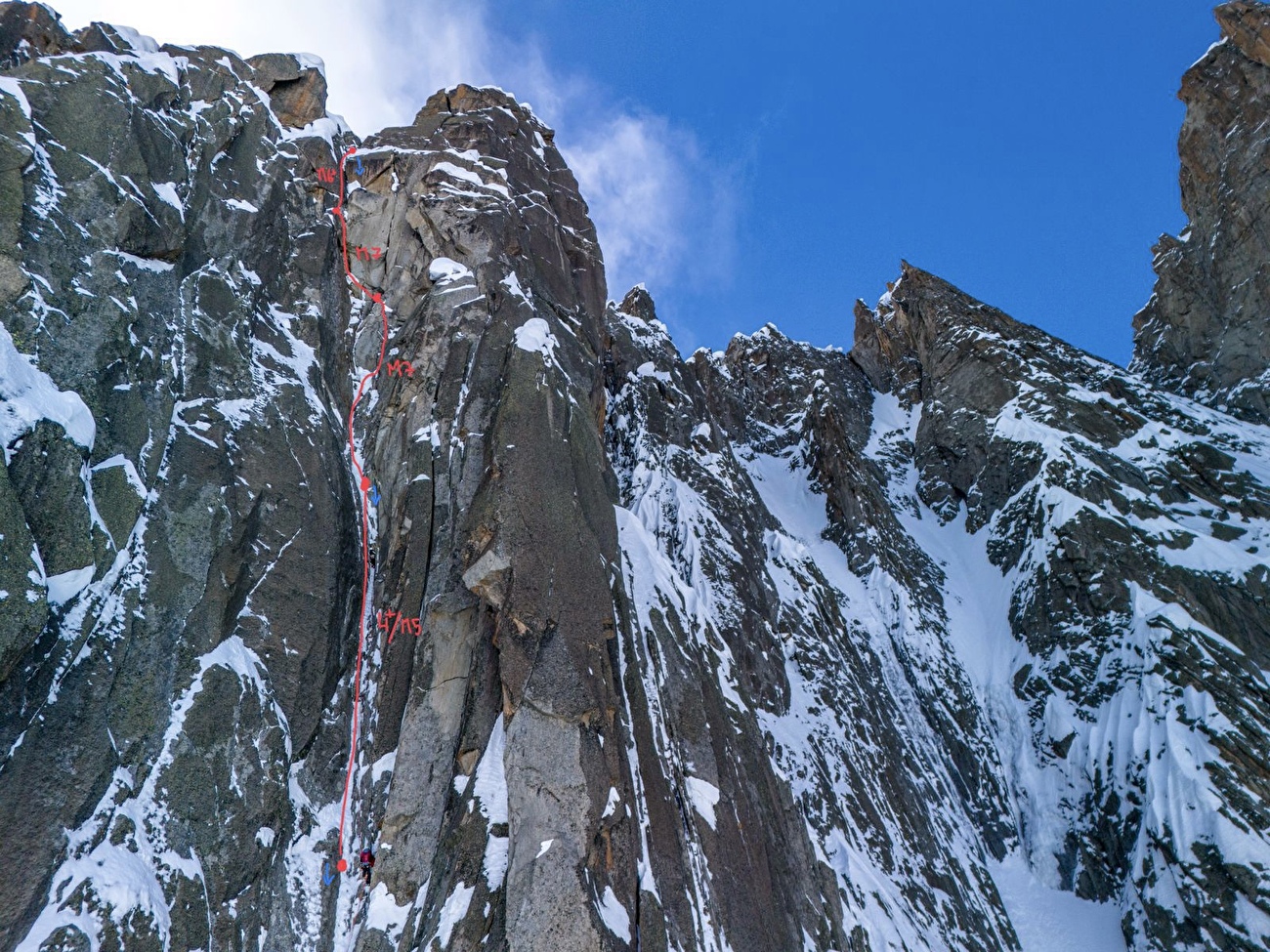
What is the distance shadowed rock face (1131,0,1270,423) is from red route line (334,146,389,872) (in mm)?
46478

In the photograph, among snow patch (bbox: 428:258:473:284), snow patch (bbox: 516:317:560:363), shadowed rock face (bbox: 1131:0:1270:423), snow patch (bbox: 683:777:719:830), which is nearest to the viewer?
snow patch (bbox: 683:777:719:830)

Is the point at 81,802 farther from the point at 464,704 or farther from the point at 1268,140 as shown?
the point at 1268,140

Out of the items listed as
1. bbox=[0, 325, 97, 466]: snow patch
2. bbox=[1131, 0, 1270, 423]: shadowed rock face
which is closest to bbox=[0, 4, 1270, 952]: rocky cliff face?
bbox=[0, 325, 97, 466]: snow patch

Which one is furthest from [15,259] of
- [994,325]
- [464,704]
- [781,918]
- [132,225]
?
[994,325]

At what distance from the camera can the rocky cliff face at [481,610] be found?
17.0 m

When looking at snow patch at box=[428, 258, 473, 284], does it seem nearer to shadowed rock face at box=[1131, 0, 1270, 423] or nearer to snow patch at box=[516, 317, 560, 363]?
snow patch at box=[516, 317, 560, 363]

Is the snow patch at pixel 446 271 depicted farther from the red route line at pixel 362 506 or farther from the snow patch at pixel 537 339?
the snow patch at pixel 537 339

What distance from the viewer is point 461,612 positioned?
21.0 metres

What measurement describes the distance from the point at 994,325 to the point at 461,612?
164ft

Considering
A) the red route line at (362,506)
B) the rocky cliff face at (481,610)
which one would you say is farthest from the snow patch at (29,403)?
the red route line at (362,506)

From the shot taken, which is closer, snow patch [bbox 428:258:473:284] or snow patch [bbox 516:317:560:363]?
snow patch [bbox 516:317:560:363]

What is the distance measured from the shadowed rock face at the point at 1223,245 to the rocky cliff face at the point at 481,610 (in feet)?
6.30

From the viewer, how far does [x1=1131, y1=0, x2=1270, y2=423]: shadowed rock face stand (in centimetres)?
4534

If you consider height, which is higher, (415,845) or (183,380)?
(183,380)
